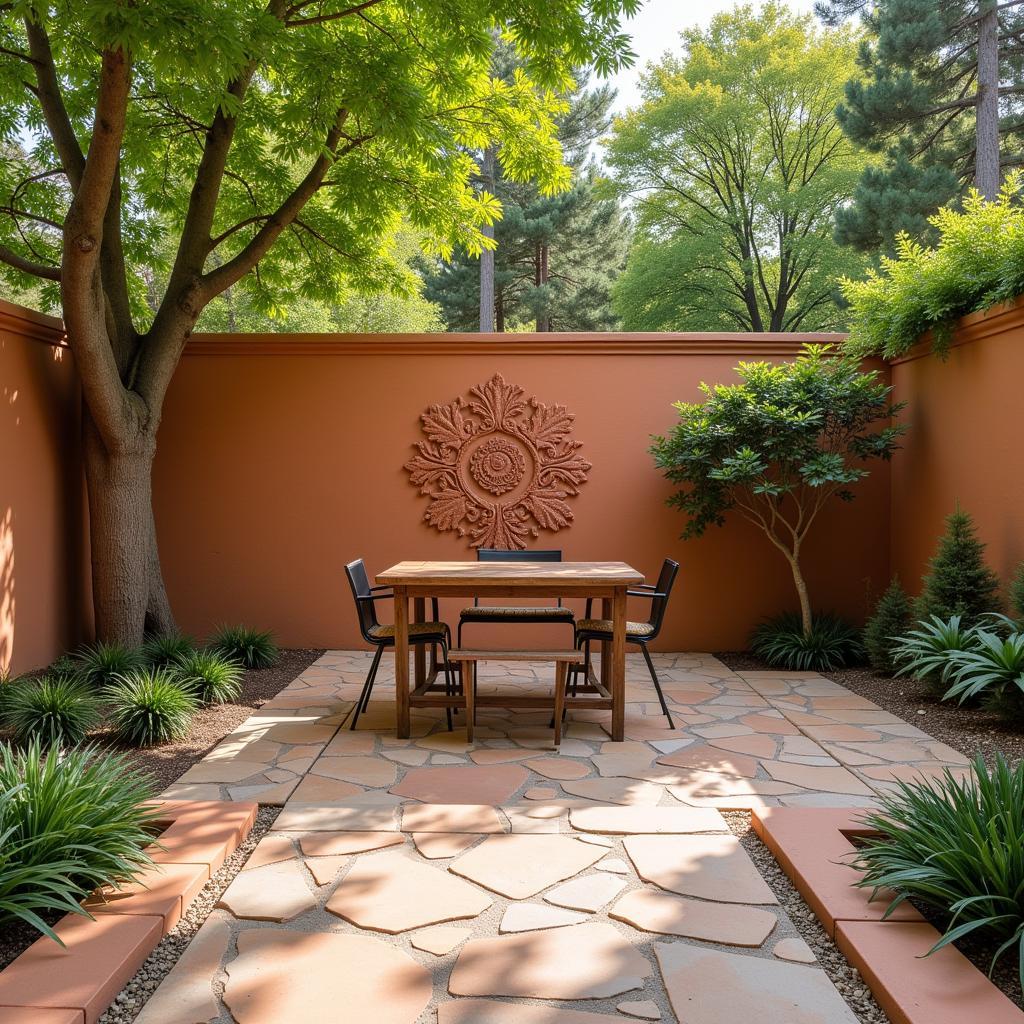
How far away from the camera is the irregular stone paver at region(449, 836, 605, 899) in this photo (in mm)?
2623

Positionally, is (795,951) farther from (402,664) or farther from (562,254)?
(562,254)

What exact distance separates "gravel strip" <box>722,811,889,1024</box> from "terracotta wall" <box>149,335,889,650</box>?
3.75 metres

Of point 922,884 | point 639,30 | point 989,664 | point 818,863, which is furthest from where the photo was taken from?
point 639,30

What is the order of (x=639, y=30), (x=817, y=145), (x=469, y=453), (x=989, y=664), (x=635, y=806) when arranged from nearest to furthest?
(x=635, y=806) → (x=989, y=664) → (x=639, y=30) → (x=469, y=453) → (x=817, y=145)

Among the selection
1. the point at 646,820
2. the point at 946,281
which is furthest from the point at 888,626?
the point at 646,820

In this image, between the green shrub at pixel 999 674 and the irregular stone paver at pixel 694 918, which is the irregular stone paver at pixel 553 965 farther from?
the green shrub at pixel 999 674

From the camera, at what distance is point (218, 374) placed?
6.82 meters

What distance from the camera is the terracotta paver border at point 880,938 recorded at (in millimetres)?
1852

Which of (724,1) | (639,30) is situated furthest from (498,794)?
(724,1)

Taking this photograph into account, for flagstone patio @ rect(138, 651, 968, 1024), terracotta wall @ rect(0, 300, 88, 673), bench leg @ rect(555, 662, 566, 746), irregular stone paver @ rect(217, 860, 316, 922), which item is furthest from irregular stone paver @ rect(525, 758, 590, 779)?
terracotta wall @ rect(0, 300, 88, 673)

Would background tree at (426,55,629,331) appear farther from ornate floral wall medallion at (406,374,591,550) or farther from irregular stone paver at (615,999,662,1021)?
irregular stone paver at (615,999,662,1021)

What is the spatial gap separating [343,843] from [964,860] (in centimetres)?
198

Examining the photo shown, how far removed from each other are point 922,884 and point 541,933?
104cm

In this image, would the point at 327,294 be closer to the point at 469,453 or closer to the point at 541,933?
the point at 469,453
